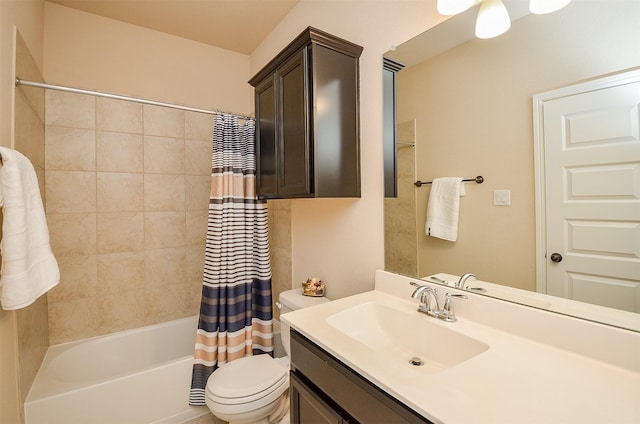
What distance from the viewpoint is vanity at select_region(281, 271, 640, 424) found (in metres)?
0.61

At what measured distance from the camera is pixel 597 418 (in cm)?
57

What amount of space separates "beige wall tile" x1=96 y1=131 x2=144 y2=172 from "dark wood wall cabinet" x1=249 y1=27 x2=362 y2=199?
132 centimetres

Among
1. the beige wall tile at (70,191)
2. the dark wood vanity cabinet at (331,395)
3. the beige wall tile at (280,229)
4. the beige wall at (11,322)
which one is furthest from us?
the beige wall tile at (280,229)

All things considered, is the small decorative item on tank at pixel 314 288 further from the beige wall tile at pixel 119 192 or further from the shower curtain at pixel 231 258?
the beige wall tile at pixel 119 192

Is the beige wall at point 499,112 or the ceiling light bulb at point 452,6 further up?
the ceiling light bulb at point 452,6

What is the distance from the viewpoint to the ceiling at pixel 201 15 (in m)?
2.00

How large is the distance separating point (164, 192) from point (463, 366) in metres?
2.39

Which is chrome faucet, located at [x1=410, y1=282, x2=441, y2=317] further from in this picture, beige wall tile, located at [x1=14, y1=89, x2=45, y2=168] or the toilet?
beige wall tile, located at [x1=14, y1=89, x2=45, y2=168]

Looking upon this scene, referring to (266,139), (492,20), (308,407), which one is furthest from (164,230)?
(492,20)

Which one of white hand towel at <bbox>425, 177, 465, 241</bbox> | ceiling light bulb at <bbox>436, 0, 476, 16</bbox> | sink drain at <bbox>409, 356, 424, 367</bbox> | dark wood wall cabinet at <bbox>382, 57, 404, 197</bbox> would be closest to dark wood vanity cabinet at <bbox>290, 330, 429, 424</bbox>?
sink drain at <bbox>409, 356, 424, 367</bbox>

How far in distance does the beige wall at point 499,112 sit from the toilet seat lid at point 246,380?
100 centimetres

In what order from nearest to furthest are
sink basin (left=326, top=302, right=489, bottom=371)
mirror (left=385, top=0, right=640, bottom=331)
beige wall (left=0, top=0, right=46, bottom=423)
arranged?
mirror (left=385, top=0, right=640, bottom=331) < sink basin (left=326, top=302, right=489, bottom=371) < beige wall (left=0, top=0, right=46, bottom=423)

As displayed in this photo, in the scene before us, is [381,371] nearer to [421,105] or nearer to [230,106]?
[421,105]

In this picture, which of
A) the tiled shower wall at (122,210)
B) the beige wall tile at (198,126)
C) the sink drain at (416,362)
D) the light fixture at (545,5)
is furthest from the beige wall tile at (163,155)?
the light fixture at (545,5)
